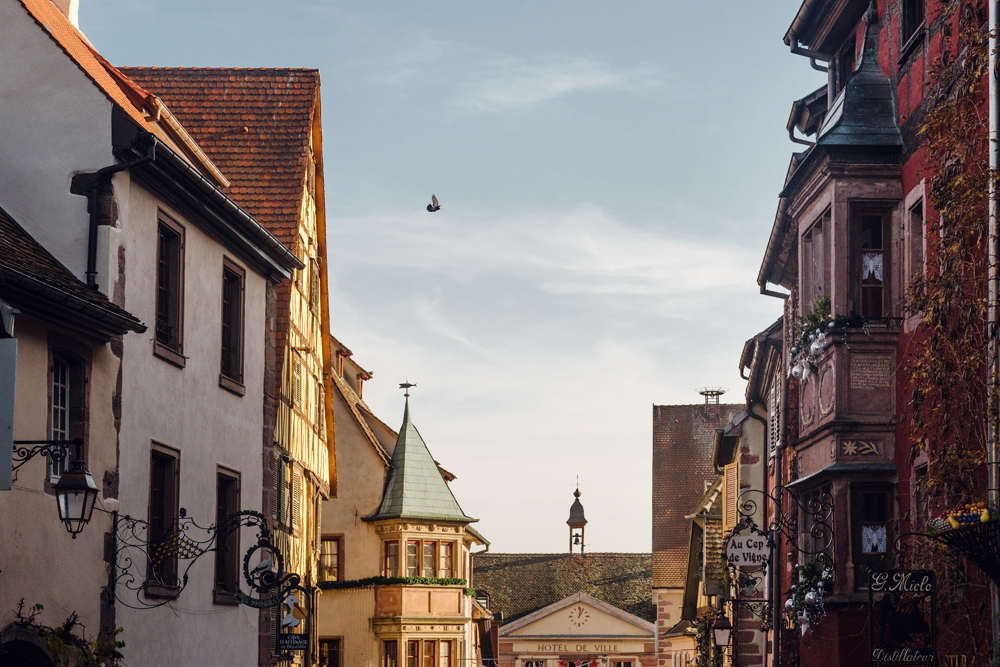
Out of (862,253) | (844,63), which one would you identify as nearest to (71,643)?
(862,253)

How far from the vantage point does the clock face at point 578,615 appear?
81.2m

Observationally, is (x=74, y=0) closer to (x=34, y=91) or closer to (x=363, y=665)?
(x=34, y=91)

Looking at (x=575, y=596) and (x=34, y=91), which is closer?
(x=34, y=91)

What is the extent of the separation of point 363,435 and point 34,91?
22.8 m

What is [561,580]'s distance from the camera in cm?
8750

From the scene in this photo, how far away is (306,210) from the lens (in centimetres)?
2738

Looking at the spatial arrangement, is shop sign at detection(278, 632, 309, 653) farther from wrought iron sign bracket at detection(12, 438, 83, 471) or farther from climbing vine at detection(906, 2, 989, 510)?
climbing vine at detection(906, 2, 989, 510)

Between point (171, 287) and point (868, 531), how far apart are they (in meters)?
8.52

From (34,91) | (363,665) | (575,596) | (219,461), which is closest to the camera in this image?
(34,91)

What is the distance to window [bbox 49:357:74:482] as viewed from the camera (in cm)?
1469

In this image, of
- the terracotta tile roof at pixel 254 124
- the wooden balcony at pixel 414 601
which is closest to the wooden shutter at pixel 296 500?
the terracotta tile roof at pixel 254 124

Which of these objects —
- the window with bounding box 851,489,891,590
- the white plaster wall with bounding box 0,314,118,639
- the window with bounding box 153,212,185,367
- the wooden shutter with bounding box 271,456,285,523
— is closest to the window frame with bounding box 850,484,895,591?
the window with bounding box 851,489,891,590

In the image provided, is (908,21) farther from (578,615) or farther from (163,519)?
(578,615)

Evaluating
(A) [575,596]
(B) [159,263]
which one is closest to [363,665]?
(B) [159,263]
